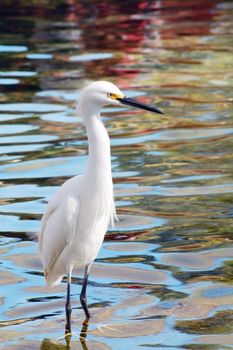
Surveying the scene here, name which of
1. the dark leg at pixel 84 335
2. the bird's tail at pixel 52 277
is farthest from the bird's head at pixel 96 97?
the dark leg at pixel 84 335

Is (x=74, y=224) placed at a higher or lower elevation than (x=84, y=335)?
higher

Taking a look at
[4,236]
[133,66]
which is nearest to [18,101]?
[133,66]

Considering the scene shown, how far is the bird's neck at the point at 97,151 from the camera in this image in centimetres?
639

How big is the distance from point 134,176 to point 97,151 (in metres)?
3.91

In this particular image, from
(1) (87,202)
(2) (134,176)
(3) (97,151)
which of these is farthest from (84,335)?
(2) (134,176)

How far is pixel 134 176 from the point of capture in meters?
10.3

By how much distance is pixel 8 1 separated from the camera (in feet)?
78.9

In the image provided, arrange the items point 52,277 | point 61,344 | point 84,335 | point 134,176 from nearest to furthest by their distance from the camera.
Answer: point 61,344 → point 84,335 → point 52,277 → point 134,176

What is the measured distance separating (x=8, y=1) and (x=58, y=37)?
16.7 feet

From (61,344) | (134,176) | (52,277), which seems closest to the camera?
(61,344)

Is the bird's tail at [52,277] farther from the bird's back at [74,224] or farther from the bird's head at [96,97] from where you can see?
the bird's head at [96,97]

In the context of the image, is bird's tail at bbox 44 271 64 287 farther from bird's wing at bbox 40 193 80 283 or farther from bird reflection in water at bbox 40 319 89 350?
bird reflection in water at bbox 40 319 89 350

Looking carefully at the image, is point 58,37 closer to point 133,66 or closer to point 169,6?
point 133,66

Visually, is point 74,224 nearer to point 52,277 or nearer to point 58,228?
point 58,228
